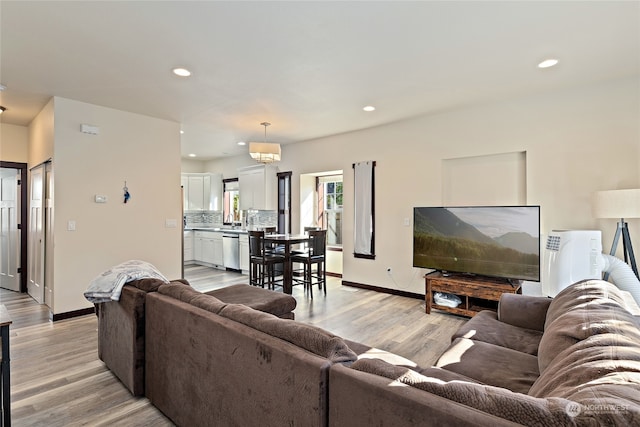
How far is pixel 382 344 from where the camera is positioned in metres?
3.24

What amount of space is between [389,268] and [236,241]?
11.2 feet

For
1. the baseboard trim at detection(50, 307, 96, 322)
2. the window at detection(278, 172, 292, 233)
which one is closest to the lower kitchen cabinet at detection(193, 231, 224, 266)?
the window at detection(278, 172, 292, 233)

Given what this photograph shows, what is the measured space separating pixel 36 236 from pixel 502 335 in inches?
235

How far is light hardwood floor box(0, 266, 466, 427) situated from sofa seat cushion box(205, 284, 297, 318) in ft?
2.66

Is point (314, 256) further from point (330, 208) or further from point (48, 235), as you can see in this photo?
point (48, 235)

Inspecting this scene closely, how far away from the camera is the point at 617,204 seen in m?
3.03

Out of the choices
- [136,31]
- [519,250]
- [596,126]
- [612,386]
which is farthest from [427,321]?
[136,31]

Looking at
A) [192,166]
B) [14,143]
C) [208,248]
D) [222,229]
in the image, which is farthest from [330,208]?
[14,143]

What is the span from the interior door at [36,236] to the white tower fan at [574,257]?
6303 millimetres

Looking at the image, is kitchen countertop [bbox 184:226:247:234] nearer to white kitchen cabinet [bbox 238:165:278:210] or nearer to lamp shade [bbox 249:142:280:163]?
white kitchen cabinet [bbox 238:165:278:210]

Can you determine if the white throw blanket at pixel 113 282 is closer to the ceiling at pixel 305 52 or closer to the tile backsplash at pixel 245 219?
the ceiling at pixel 305 52

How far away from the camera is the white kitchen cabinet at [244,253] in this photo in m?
6.78

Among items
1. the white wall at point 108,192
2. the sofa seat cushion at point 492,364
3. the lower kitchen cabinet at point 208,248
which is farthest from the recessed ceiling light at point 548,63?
the lower kitchen cabinet at point 208,248

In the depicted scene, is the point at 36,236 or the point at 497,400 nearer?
the point at 497,400
